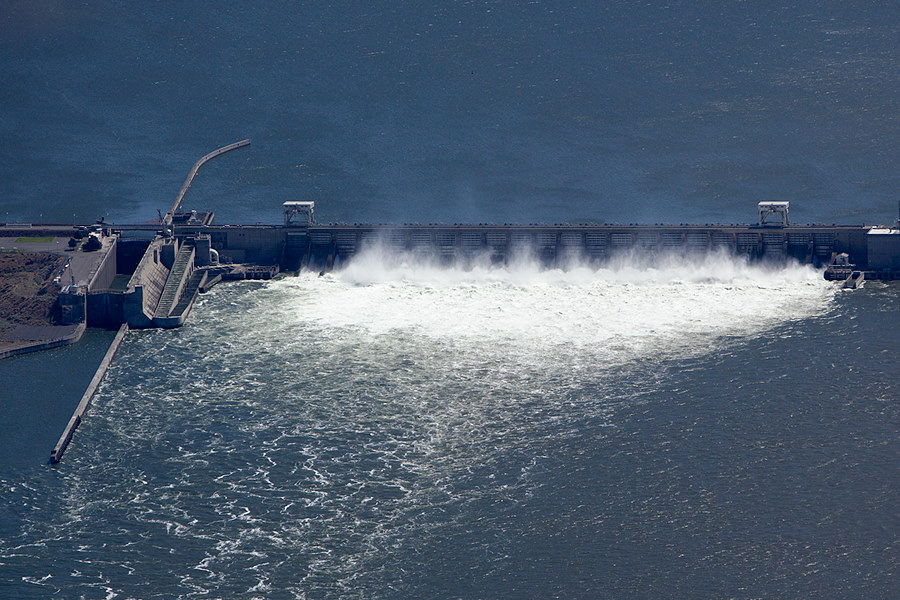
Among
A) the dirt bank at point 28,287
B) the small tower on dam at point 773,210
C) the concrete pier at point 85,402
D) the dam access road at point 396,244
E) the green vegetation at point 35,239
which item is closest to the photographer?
the concrete pier at point 85,402

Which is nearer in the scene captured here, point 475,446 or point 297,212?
point 475,446

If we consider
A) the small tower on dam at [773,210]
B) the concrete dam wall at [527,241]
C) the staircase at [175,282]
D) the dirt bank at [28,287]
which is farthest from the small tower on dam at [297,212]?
the small tower on dam at [773,210]

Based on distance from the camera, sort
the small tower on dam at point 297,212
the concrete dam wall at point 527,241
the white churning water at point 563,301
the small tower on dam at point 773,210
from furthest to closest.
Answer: the small tower on dam at point 297,212 → the small tower on dam at point 773,210 → the concrete dam wall at point 527,241 → the white churning water at point 563,301

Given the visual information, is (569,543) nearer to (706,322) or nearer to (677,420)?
(677,420)

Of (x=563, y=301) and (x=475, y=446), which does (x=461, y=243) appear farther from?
(x=475, y=446)

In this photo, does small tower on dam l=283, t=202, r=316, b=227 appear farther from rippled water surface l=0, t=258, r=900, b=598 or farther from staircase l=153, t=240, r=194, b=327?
rippled water surface l=0, t=258, r=900, b=598

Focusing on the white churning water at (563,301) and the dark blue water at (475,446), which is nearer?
the dark blue water at (475,446)

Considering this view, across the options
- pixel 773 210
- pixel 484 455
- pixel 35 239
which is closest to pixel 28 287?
pixel 35 239

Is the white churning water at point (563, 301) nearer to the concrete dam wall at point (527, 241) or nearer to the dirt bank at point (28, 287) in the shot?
the concrete dam wall at point (527, 241)

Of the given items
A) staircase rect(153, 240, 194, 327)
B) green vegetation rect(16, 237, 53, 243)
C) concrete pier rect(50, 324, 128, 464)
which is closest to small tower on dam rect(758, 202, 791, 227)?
staircase rect(153, 240, 194, 327)
